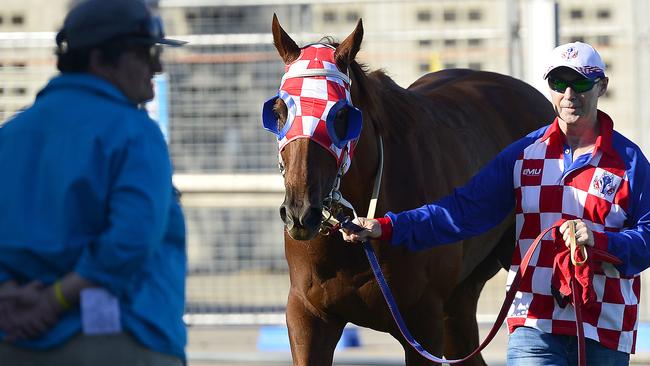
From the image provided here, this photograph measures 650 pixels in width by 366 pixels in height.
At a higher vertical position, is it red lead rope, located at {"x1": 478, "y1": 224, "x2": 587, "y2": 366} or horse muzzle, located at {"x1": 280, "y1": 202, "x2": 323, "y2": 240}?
horse muzzle, located at {"x1": 280, "y1": 202, "x2": 323, "y2": 240}

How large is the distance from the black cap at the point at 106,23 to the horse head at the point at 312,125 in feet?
3.81

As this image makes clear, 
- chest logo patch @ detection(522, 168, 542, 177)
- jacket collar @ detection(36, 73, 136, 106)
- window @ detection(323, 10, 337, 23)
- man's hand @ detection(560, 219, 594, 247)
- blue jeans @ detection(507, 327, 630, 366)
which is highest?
jacket collar @ detection(36, 73, 136, 106)

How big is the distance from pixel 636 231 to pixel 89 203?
5.95 feet

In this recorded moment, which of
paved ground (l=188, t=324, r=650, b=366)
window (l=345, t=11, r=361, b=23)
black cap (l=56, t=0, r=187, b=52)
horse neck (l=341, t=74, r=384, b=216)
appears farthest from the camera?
window (l=345, t=11, r=361, b=23)

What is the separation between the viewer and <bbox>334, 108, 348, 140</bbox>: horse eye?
412 cm

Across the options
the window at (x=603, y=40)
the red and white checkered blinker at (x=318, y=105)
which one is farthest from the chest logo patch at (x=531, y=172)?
the window at (x=603, y=40)

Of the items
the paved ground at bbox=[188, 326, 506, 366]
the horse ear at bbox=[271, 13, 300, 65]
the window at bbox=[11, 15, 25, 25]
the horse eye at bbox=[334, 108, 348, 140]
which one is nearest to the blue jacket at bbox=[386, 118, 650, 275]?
the horse eye at bbox=[334, 108, 348, 140]

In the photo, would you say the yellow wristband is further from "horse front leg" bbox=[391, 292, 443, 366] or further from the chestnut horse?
"horse front leg" bbox=[391, 292, 443, 366]

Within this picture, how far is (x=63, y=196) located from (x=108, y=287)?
0.23 meters

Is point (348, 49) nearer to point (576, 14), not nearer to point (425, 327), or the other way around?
point (425, 327)

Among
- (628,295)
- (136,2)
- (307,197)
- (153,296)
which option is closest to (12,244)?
(153,296)

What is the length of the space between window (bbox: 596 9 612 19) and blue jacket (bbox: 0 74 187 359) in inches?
188

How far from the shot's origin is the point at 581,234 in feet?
11.8

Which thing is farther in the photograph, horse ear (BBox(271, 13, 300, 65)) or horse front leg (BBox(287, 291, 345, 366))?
horse front leg (BBox(287, 291, 345, 366))
